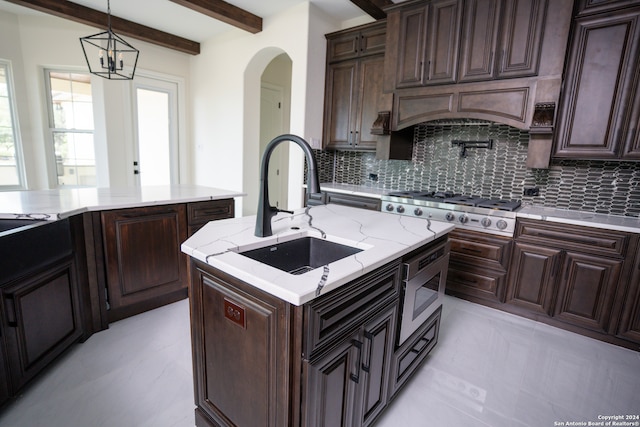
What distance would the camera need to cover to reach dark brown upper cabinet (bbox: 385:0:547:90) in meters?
2.39

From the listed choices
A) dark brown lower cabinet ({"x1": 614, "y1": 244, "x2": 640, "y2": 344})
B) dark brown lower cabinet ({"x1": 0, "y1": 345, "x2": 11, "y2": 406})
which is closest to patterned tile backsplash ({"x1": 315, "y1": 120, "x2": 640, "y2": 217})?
dark brown lower cabinet ({"x1": 614, "y1": 244, "x2": 640, "y2": 344})

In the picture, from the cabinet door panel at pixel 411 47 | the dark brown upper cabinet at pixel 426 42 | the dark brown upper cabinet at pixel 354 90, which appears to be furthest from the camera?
the dark brown upper cabinet at pixel 354 90

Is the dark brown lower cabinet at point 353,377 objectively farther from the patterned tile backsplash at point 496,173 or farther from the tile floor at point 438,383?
the patterned tile backsplash at point 496,173

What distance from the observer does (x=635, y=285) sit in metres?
2.12

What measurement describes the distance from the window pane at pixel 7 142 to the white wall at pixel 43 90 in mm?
102

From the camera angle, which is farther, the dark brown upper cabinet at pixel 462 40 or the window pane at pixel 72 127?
the window pane at pixel 72 127

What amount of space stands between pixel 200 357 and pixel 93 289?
4.02 ft

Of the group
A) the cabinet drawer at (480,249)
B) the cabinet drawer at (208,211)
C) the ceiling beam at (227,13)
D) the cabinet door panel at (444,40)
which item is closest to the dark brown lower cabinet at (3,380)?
the cabinet drawer at (208,211)

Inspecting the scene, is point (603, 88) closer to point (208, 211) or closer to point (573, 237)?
point (573, 237)

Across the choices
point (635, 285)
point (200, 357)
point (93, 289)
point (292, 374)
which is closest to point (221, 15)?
point (93, 289)

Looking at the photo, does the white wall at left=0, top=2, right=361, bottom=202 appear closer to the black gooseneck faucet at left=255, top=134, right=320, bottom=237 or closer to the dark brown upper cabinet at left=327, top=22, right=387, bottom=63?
the dark brown upper cabinet at left=327, top=22, right=387, bottom=63

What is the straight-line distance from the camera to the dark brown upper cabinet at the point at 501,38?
2361mm

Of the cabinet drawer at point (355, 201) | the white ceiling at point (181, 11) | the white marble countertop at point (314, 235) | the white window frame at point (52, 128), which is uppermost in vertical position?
the white ceiling at point (181, 11)

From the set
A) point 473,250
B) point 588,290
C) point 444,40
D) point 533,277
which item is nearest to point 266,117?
point 444,40
